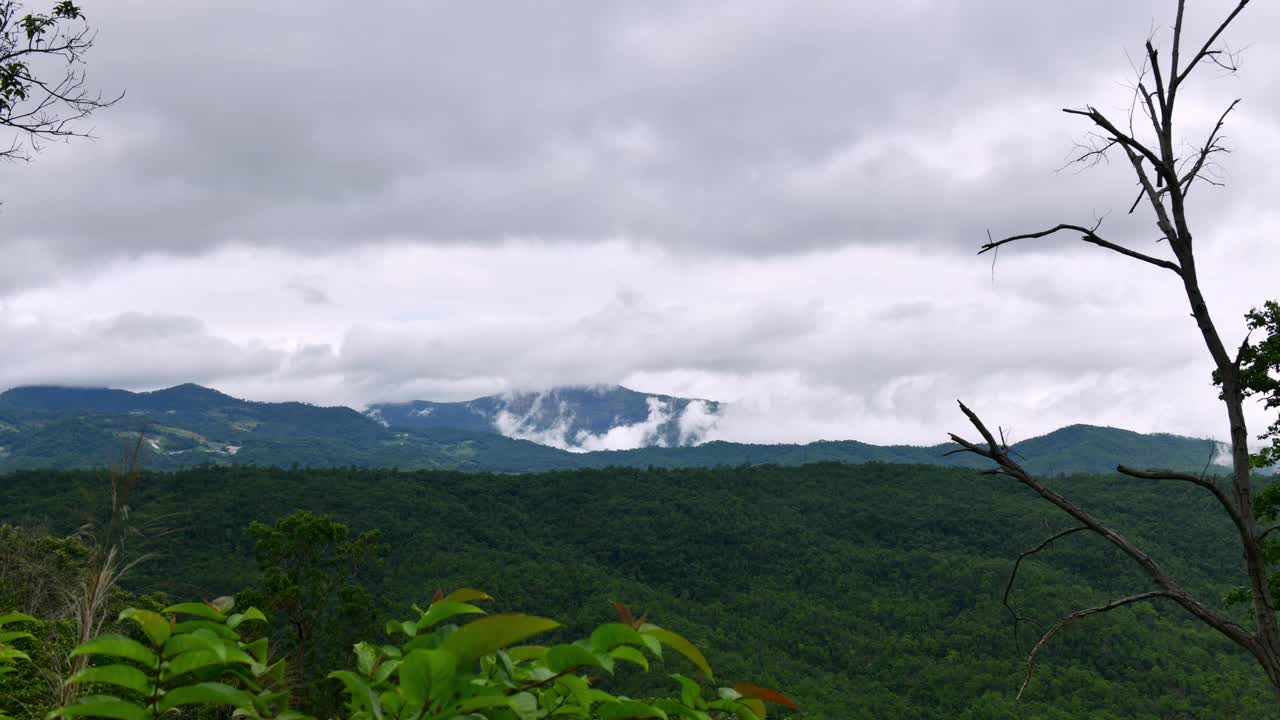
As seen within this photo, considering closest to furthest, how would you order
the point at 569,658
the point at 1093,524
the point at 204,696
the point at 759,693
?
the point at 204,696 → the point at 569,658 → the point at 759,693 → the point at 1093,524

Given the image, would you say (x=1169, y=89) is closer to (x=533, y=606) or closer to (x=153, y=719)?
(x=153, y=719)

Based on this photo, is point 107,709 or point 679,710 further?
point 679,710

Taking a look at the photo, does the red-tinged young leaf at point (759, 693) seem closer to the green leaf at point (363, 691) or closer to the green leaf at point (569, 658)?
the green leaf at point (569, 658)

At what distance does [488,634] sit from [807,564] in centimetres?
12839

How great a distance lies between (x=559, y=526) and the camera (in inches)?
5482

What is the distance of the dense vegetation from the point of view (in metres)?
82.6

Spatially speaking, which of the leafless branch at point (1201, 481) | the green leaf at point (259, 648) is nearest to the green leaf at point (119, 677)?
the green leaf at point (259, 648)

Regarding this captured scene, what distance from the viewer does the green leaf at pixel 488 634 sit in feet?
3.51

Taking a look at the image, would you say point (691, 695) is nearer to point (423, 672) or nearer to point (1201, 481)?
point (423, 672)

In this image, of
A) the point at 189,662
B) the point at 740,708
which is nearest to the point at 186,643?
the point at 189,662

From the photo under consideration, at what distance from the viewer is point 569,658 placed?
1.26 m

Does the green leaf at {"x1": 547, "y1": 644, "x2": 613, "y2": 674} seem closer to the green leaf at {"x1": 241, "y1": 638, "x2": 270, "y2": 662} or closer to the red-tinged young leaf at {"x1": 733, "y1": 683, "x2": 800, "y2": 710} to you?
the red-tinged young leaf at {"x1": 733, "y1": 683, "x2": 800, "y2": 710}

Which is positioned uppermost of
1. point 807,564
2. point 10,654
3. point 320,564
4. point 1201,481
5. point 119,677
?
point 1201,481

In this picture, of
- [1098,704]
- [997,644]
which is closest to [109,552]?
[1098,704]
